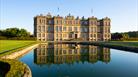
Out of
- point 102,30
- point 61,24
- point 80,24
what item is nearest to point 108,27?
point 102,30

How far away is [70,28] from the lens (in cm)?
9406

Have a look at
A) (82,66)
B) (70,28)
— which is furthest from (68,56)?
(70,28)

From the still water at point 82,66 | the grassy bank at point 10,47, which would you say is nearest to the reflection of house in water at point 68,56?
the still water at point 82,66

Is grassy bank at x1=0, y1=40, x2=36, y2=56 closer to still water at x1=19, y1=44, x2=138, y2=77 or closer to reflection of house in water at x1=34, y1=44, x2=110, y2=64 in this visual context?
still water at x1=19, y1=44, x2=138, y2=77

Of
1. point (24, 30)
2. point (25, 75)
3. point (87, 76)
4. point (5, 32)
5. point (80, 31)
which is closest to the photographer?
point (25, 75)

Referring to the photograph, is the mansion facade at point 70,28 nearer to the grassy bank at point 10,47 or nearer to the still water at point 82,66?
the grassy bank at point 10,47

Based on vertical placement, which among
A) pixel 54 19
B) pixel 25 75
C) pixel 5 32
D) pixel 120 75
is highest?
pixel 54 19

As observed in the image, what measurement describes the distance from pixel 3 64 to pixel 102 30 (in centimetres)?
8318

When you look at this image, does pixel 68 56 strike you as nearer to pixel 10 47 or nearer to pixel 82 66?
pixel 82 66

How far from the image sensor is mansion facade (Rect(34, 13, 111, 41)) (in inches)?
3524

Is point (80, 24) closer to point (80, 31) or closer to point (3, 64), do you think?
point (80, 31)

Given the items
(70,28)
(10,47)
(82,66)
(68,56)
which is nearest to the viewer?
(82,66)

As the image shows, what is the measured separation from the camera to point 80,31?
313 ft

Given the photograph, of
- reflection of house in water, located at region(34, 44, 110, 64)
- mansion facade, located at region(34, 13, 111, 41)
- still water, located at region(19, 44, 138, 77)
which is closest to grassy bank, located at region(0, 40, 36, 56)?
still water, located at region(19, 44, 138, 77)
